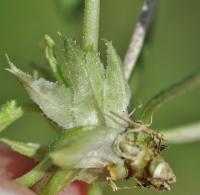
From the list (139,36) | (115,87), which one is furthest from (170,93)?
(139,36)

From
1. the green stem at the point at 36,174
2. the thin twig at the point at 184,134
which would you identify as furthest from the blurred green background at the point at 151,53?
the green stem at the point at 36,174

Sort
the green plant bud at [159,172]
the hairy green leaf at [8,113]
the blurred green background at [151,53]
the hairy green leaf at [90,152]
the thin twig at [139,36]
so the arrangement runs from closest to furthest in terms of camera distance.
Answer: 1. the hairy green leaf at [90,152]
2. the green plant bud at [159,172]
3. the hairy green leaf at [8,113]
4. the thin twig at [139,36]
5. the blurred green background at [151,53]

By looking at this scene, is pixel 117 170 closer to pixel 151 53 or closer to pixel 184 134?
pixel 184 134

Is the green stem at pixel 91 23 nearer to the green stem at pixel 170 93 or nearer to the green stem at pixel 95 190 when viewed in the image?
the green stem at pixel 170 93

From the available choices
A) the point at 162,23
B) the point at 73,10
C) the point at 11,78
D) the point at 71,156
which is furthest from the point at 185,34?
the point at 71,156

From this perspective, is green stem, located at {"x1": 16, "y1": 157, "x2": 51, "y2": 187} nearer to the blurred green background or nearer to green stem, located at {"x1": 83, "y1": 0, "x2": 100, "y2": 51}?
green stem, located at {"x1": 83, "y1": 0, "x2": 100, "y2": 51}

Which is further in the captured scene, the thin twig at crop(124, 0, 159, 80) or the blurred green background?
the blurred green background

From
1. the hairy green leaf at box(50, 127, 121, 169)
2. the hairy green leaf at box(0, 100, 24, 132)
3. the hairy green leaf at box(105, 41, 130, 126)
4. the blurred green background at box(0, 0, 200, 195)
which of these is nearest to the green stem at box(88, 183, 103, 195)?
the hairy green leaf at box(50, 127, 121, 169)
